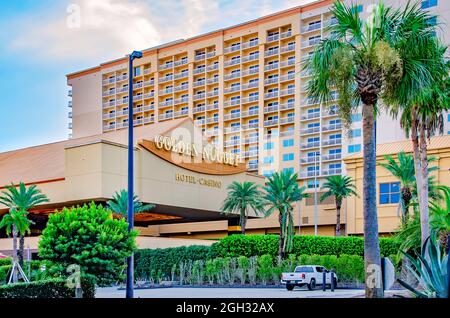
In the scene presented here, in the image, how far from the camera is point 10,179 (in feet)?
189

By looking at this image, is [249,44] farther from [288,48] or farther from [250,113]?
[250,113]

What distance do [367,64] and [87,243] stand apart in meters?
10.1

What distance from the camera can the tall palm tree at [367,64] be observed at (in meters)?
16.4

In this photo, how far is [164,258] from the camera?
155ft

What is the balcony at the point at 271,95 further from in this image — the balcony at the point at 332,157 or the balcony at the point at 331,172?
the balcony at the point at 331,172

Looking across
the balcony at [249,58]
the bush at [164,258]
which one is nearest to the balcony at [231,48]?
the balcony at [249,58]

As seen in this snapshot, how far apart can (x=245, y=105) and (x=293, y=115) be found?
318 inches

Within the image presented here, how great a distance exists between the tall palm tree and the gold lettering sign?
40611 millimetres

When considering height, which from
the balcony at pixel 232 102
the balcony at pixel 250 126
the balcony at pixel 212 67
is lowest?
the balcony at pixel 250 126

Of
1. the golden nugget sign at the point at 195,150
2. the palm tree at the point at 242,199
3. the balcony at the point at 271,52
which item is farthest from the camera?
the balcony at the point at 271,52

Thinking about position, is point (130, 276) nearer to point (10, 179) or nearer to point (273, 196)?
point (273, 196)

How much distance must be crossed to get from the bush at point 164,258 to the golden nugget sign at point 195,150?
10.8 meters

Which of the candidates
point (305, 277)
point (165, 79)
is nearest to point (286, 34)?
point (165, 79)
